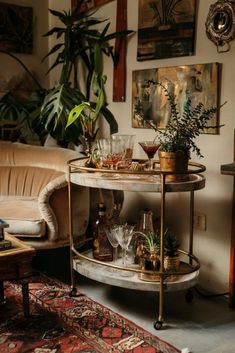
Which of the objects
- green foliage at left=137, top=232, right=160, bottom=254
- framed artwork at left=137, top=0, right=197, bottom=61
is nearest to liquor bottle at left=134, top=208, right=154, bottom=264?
green foliage at left=137, top=232, right=160, bottom=254

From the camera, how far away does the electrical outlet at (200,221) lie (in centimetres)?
262

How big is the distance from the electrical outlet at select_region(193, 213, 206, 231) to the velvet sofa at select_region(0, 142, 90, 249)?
2.28 feet

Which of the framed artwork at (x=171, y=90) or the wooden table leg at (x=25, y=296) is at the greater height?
the framed artwork at (x=171, y=90)

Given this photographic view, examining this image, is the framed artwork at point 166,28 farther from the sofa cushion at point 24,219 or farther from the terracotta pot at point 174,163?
the sofa cushion at point 24,219

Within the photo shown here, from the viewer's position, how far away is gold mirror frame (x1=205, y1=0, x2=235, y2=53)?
2.32 m

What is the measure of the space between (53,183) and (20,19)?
1.93m

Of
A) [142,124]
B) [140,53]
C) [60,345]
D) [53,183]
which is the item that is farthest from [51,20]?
[60,345]

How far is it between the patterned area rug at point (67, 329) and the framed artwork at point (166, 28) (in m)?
1.62

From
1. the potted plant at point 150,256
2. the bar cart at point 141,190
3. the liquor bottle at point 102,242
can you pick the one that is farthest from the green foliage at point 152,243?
the liquor bottle at point 102,242

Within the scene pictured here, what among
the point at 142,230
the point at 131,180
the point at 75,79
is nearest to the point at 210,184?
the point at 142,230

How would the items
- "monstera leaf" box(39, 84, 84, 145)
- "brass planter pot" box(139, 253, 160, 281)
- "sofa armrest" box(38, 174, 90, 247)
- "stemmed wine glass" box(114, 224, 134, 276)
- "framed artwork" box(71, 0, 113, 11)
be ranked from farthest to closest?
"framed artwork" box(71, 0, 113, 11) < "monstera leaf" box(39, 84, 84, 145) < "sofa armrest" box(38, 174, 90, 247) < "stemmed wine glass" box(114, 224, 134, 276) < "brass planter pot" box(139, 253, 160, 281)

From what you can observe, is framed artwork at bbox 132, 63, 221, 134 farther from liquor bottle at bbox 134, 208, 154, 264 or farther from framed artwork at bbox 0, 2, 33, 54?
framed artwork at bbox 0, 2, 33, 54

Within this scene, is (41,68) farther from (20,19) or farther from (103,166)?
(103,166)

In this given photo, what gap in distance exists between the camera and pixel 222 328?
7.02 feet
